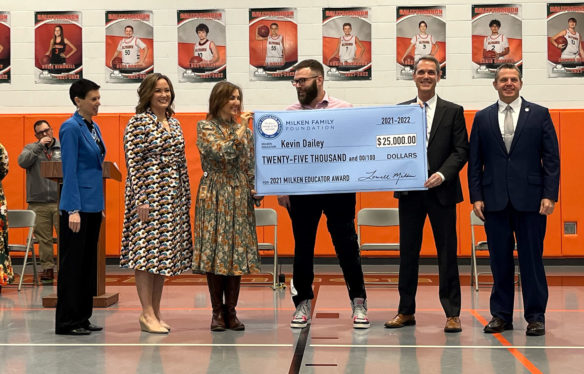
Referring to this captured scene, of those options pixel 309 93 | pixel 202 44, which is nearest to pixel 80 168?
pixel 309 93

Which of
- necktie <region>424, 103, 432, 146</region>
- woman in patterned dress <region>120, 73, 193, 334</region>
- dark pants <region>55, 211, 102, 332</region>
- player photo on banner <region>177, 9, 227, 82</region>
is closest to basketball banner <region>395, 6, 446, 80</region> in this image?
player photo on banner <region>177, 9, 227, 82</region>

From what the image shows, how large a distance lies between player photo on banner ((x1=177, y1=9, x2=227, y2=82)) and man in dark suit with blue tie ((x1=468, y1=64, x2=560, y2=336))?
545cm

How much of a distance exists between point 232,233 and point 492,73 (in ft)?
19.6

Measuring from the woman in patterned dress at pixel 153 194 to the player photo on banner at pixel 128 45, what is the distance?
202 inches

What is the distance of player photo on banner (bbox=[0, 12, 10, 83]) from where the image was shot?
920cm

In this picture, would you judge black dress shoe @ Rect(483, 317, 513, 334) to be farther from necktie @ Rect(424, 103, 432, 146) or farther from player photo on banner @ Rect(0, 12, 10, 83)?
player photo on banner @ Rect(0, 12, 10, 83)

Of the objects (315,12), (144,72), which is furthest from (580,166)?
(144,72)

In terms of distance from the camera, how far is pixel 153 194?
4.14 metres

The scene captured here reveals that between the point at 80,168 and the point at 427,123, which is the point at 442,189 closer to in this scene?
the point at 427,123

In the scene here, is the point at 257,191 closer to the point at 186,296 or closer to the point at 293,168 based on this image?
the point at 293,168

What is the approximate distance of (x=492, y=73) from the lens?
8930 mm

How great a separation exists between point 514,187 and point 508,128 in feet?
1.32

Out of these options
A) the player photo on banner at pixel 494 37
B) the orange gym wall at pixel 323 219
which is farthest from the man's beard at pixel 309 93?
the player photo on banner at pixel 494 37

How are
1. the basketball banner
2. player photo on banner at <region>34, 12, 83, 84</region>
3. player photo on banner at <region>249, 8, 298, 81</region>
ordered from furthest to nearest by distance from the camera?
player photo on banner at <region>34, 12, 83, 84</region> → player photo on banner at <region>249, 8, 298, 81</region> → the basketball banner
